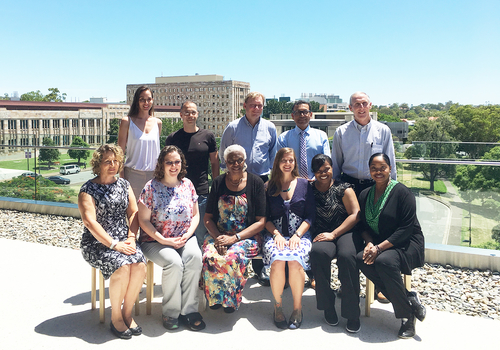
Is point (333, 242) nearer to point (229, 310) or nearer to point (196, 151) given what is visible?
point (229, 310)

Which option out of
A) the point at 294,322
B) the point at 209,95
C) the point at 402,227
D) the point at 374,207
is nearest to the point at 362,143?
the point at 374,207

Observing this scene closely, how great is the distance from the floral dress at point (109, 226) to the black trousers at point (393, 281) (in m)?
1.70

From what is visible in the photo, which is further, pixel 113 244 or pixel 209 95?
pixel 209 95

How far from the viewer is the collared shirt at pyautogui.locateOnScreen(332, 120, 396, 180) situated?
3459 mm

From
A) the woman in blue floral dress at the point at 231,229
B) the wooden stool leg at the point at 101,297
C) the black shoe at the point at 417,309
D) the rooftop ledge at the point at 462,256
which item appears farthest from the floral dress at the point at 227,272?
the rooftop ledge at the point at 462,256

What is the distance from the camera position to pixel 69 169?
264 inches

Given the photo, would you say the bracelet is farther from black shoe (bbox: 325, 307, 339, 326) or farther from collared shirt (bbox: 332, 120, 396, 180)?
collared shirt (bbox: 332, 120, 396, 180)

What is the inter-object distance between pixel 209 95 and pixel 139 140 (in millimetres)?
140663

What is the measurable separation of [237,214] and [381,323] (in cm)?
137

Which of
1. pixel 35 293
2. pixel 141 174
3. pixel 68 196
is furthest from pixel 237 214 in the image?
pixel 68 196

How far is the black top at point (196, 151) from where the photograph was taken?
3.66 meters

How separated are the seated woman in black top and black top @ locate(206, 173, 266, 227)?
454mm

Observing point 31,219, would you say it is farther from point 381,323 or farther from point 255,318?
point 381,323

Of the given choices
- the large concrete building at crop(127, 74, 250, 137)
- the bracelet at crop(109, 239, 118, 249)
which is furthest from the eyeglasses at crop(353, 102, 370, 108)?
the large concrete building at crop(127, 74, 250, 137)
